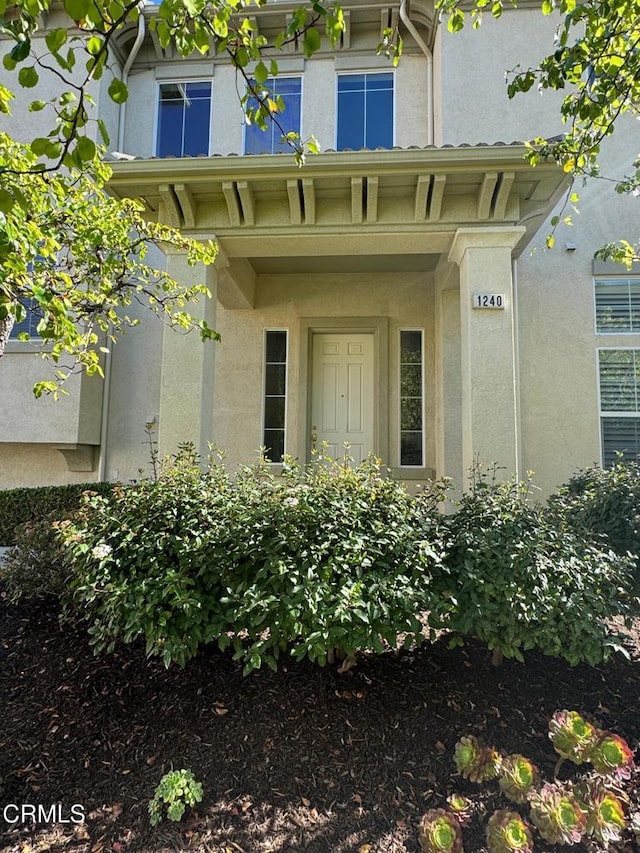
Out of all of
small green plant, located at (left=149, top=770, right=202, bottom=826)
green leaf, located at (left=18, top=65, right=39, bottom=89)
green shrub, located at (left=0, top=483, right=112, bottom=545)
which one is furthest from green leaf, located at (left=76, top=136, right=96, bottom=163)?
green shrub, located at (left=0, top=483, right=112, bottom=545)

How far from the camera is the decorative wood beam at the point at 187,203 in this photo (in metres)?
4.91

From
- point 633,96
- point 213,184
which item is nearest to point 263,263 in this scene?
point 213,184

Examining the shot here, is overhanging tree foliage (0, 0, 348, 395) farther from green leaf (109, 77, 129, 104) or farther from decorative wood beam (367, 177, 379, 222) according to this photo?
decorative wood beam (367, 177, 379, 222)

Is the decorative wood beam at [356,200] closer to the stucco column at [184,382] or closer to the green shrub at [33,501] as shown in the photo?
the stucco column at [184,382]

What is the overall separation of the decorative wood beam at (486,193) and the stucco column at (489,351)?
0.53ft

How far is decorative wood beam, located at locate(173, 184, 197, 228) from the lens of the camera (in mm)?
4914

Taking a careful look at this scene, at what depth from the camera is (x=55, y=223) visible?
3.55 m

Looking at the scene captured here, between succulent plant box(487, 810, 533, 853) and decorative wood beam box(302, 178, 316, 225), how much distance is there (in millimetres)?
4898

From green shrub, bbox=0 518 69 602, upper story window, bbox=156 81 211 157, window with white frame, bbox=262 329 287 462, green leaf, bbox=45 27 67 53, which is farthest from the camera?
upper story window, bbox=156 81 211 157

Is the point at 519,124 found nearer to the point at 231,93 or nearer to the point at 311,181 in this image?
the point at 311,181

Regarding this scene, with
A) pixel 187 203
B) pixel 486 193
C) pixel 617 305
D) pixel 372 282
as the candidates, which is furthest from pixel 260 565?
pixel 617 305

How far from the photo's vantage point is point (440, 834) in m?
1.92

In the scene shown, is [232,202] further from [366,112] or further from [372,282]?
[366,112]

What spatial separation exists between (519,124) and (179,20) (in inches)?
225
